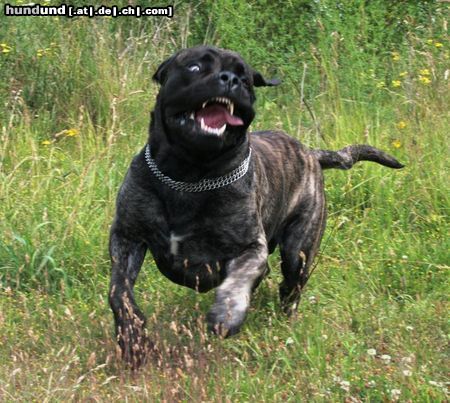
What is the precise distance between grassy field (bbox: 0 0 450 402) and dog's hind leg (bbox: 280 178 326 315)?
0.12 m

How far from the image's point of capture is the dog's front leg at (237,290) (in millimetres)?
4316

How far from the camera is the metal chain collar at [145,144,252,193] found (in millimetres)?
4891

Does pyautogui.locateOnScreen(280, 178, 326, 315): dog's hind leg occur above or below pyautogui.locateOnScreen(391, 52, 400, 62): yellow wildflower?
below

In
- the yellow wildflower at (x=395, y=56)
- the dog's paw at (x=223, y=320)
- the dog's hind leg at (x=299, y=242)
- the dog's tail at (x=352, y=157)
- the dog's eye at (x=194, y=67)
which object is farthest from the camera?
the yellow wildflower at (x=395, y=56)

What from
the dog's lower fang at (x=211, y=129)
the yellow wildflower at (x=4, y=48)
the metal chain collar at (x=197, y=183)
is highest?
the dog's lower fang at (x=211, y=129)

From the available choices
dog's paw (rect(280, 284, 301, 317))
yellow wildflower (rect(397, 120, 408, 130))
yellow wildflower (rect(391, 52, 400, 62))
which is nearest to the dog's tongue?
dog's paw (rect(280, 284, 301, 317))

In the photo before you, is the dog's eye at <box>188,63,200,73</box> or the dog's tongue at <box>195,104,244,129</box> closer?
the dog's tongue at <box>195,104,244,129</box>

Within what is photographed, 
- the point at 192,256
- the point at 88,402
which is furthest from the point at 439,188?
the point at 88,402

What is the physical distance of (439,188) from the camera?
22.0 feet

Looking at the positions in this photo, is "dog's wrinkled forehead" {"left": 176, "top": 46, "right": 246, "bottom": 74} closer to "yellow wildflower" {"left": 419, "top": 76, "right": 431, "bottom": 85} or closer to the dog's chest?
the dog's chest

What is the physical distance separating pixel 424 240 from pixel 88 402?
9.43 ft

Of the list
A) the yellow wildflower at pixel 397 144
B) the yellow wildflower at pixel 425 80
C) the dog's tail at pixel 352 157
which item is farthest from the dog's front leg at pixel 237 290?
the yellow wildflower at pixel 425 80

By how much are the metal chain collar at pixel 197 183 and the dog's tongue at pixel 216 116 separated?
1.21 feet

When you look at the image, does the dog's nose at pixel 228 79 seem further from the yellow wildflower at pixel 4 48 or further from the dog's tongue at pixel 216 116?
the yellow wildflower at pixel 4 48
